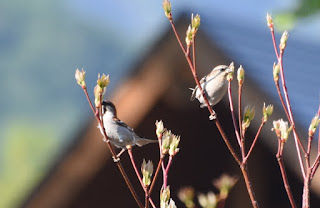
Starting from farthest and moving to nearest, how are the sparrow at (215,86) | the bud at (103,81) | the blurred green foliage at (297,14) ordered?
the blurred green foliage at (297,14) < the sparrow at (215,86) < the bud at (103,81)

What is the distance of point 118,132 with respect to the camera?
1549 millimetres

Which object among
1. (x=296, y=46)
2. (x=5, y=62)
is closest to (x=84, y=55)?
(x=5, y=62)

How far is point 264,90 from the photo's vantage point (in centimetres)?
401

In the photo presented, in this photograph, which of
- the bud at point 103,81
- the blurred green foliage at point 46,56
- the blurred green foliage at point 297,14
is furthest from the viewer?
the blurred green foliage at point 46,56

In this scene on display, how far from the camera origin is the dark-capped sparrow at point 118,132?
1530 millimetres

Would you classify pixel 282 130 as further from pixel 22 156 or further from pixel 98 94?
pixel 22 156

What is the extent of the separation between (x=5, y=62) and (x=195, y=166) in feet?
259

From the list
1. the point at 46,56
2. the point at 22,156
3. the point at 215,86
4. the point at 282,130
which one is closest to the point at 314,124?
the point at 282,130

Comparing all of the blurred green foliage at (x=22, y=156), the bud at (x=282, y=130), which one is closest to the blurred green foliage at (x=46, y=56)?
the blurred green foliage at (x=22, y=156)

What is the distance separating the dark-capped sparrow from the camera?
60.2 inches

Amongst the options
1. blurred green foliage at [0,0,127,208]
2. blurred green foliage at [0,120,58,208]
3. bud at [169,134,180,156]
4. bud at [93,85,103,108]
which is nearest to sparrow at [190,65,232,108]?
bud at [169,134,180,156]

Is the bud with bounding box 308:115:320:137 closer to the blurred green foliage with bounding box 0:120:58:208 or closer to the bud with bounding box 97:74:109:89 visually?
the bud with bounding box 97:74:109:89

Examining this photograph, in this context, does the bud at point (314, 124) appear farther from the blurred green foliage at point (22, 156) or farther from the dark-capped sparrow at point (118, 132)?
the blurred green foliage at point (22, 156)

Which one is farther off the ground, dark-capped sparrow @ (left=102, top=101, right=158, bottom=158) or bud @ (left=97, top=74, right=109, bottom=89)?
bud @ (left=97, top=74, right=109, bottom=89)
